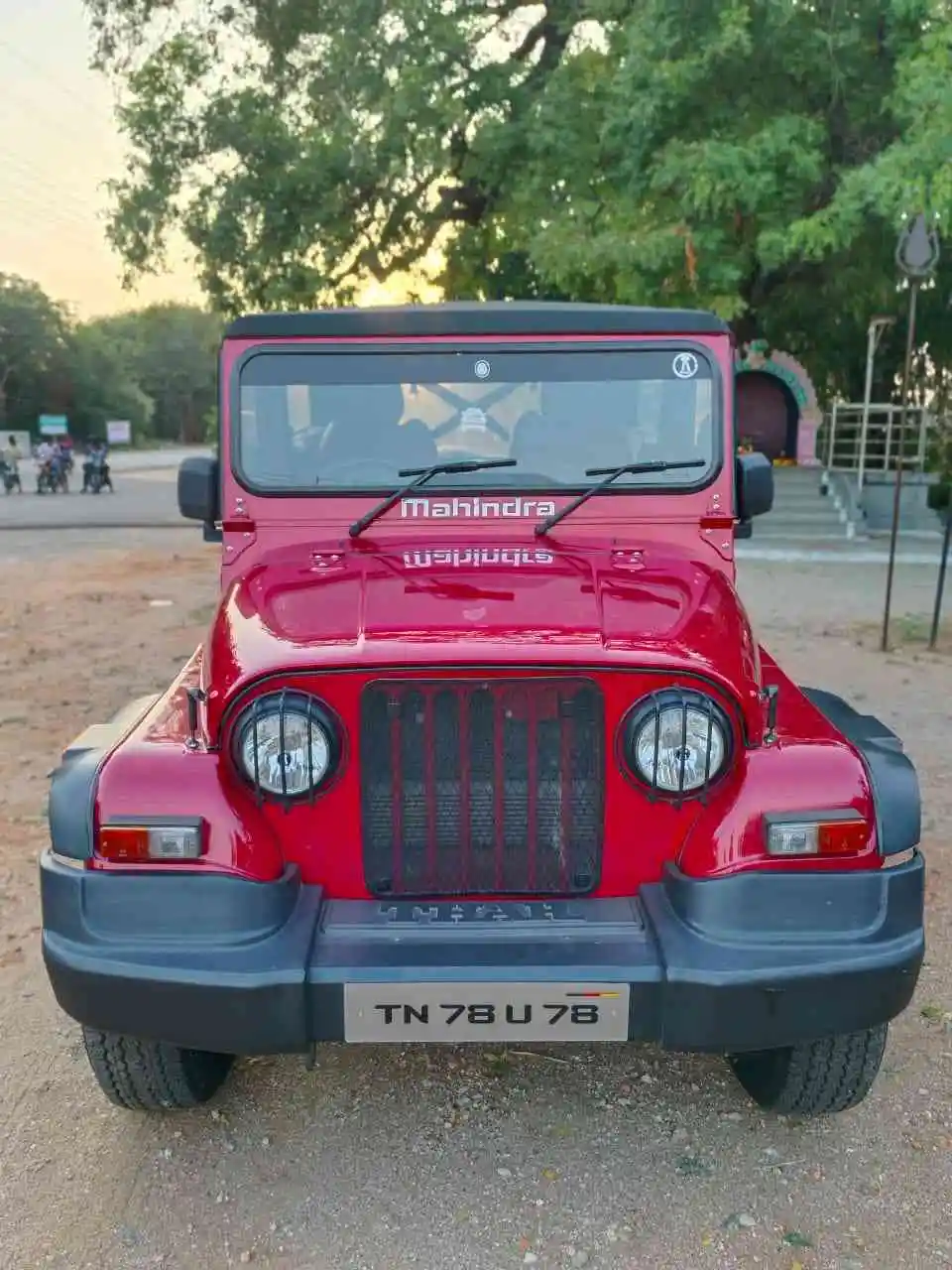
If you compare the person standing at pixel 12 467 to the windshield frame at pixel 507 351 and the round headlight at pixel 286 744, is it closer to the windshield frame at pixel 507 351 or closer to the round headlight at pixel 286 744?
the windshield frame at pixel 507 351

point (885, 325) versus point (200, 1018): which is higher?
point (885, 325)

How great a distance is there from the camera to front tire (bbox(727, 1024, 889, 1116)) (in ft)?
9.05

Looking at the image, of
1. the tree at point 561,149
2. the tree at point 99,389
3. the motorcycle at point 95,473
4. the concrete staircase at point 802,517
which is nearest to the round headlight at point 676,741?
the tree at point 561,149

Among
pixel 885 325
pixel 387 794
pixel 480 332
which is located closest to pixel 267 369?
pixel 480 332

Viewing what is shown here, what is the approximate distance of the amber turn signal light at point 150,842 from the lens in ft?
8.06

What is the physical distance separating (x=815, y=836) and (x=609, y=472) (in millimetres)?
1436

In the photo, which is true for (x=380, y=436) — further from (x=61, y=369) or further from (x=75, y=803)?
(x=61, y=369)

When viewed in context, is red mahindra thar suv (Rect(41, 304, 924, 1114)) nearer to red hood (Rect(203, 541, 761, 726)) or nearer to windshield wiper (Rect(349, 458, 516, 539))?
red hood (Rect(203, 541, 761, 726))

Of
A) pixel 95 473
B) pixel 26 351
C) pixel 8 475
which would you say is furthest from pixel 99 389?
pixel 95 473

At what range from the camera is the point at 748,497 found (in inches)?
144

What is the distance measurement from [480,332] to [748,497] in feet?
3.36

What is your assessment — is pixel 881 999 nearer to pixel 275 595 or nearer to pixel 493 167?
pixel 275 595

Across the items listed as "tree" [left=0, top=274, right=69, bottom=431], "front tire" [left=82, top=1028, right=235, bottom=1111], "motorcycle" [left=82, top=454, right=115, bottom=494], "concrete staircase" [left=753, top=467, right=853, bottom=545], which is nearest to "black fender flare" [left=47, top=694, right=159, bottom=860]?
"front tire" [left=82, top=1028, right=235, bottom=1111]

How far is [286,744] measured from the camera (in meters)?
2.53
